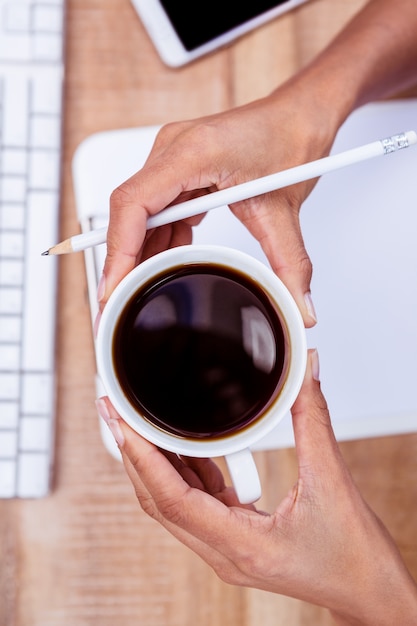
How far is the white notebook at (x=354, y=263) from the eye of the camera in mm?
522

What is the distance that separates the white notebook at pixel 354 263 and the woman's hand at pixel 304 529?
0.39 feet

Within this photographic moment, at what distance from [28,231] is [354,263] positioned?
296mm

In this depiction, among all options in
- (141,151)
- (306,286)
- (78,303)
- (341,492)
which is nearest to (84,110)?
(141,151)

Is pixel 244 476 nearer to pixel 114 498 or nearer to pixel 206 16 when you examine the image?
pixel 114 498

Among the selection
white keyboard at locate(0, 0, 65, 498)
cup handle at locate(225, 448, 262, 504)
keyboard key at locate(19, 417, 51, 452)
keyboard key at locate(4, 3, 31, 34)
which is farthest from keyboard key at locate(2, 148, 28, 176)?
cup handle at locate(225, 448, 262, 504)

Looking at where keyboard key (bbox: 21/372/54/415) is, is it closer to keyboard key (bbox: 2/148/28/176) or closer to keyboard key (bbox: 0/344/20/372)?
keyboard key (bbox: 0/344/20/372)

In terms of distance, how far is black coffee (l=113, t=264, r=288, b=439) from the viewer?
1.36ft

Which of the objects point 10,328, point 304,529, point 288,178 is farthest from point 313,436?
point 10,328

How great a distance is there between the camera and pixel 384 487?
1.78ft

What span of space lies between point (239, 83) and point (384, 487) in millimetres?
413

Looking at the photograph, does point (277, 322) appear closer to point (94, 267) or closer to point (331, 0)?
point (94, 267)

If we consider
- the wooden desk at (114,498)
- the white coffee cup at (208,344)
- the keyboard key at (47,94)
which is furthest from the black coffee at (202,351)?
the keyboard key at (47,94)

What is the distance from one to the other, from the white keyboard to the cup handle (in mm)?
224

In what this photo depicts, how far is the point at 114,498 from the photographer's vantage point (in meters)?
0.53
